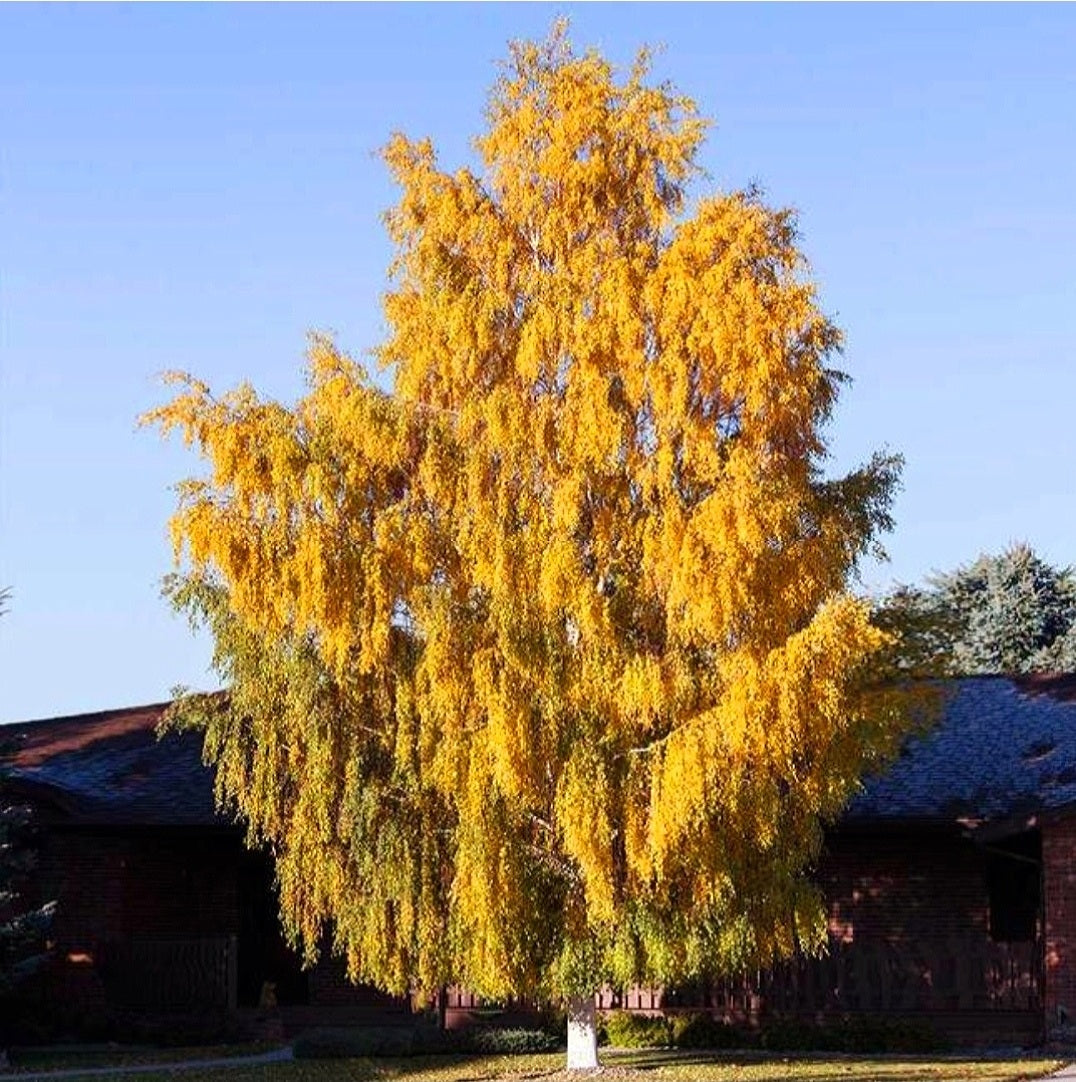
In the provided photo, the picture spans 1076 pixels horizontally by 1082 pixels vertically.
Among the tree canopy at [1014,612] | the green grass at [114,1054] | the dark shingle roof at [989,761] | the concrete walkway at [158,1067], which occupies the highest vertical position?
the tree canopy at [1014,612]

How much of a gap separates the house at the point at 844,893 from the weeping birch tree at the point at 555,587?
5.78 m

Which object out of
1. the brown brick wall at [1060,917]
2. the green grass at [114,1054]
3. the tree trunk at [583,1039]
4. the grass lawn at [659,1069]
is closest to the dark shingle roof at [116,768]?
the green grass at [114,1054]

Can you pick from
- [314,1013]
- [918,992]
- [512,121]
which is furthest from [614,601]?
[314,1013]

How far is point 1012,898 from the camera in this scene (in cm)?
3033

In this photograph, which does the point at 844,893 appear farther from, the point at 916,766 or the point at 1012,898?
the point at 1012,898

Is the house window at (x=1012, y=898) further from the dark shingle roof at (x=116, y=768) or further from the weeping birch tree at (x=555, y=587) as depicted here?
the dark shingle roof at (x=116, y=768)

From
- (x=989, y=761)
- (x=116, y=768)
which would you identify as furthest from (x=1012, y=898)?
(x=116, y=768)

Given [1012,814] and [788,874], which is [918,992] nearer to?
[1012,814]

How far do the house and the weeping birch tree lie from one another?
19.0 ft

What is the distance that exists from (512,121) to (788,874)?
352 inches

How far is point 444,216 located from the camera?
23.9 meters

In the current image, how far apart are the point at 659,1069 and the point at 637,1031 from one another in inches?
141

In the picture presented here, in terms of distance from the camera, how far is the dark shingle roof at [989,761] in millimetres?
28453

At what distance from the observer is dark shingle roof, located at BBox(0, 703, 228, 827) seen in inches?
1205
